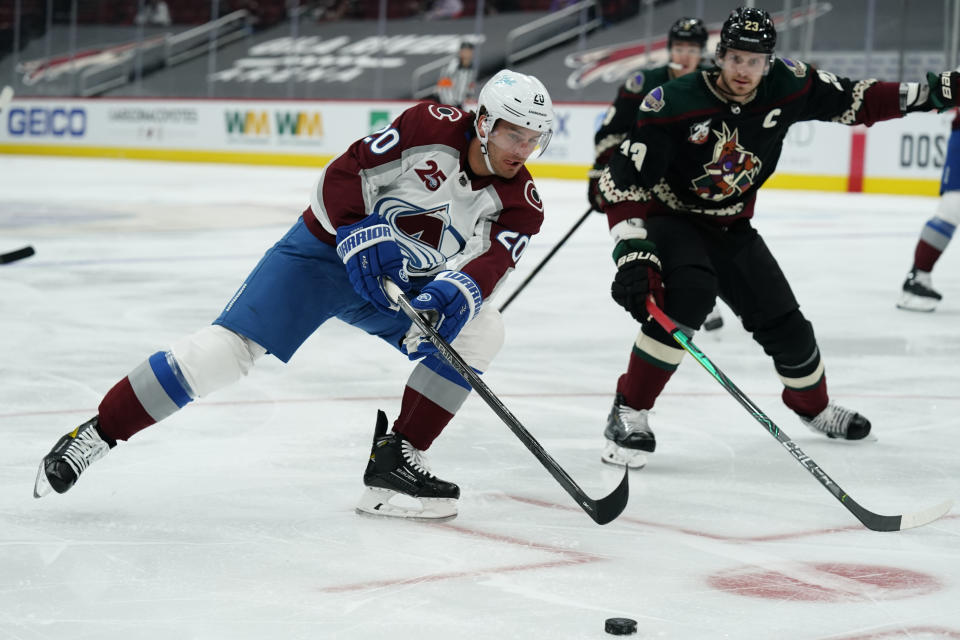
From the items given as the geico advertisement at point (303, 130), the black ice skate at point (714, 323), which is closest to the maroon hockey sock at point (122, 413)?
the black ice skate at point (714, 323)

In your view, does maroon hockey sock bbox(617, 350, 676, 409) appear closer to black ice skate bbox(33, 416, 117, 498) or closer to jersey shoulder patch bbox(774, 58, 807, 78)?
jersey shoulder patch bbox(774, 58, 807, 78)

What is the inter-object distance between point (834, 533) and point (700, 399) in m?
1.30

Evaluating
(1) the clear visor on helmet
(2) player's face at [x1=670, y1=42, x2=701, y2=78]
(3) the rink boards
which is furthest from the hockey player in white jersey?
(3) the rink boards

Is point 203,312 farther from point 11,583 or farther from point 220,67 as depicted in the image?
point 220,67

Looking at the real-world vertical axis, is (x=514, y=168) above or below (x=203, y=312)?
above

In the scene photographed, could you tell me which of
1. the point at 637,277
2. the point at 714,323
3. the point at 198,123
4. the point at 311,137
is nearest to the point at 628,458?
the point at 637,277

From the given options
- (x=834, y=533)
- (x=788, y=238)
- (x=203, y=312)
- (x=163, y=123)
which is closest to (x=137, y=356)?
(x=203, y=312)

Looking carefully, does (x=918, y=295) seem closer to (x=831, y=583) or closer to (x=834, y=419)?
(x=834, y=419)

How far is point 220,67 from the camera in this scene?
17.0 meters

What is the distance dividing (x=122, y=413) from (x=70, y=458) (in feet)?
0.42

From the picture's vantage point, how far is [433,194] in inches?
102

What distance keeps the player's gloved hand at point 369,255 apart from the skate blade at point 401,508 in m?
0.38

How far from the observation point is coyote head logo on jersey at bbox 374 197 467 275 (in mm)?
2611

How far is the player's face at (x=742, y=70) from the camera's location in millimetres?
2969
